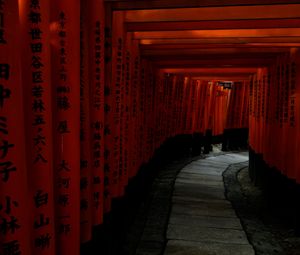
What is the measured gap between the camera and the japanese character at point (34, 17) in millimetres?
2854

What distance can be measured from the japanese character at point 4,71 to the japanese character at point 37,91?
58cm

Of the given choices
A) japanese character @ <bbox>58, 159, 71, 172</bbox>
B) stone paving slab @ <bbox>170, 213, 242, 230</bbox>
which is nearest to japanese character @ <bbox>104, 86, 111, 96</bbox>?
japanese character @ <bbox>58, 159, 71, 172</bbox>

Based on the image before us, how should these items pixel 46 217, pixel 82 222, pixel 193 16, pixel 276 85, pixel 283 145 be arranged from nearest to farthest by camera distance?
1. pixel 46 217
2. pixel 82 222
3. pixel 193 16
4. pixel 283 145
5. pixel 276 85

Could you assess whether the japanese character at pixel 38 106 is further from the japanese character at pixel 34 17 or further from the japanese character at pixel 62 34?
the japanese character at pixel 62 34

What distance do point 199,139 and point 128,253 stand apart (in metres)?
13.6

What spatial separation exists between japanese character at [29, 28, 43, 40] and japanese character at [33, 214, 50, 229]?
1.31m

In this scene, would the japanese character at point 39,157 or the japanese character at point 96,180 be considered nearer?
the japanese character at point 39,157

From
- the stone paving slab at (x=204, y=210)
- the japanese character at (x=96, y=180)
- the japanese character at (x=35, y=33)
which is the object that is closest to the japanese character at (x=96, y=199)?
the japanese character at (x=96, y=180)

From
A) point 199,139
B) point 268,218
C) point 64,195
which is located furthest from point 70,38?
point 199,139

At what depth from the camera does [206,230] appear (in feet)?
26.8

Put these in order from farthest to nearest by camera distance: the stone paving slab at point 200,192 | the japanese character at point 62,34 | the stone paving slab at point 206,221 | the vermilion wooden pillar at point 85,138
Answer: the stone paving slab at point 200,192, the stone paving slab at point 206,221, the vermilion wooden pillar at point 85,138, the japanese character at point 62,34

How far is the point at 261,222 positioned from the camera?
8992 mm

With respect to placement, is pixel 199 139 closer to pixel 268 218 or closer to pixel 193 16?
pixel 268 218

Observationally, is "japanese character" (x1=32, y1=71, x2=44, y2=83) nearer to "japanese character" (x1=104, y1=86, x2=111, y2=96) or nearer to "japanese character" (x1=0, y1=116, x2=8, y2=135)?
"japanese character" (x1=0, y1=116, x2=8, y2=135)
